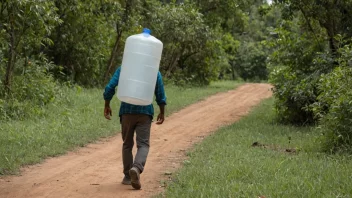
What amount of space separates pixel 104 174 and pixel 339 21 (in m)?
8.00

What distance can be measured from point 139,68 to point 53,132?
4.92 m

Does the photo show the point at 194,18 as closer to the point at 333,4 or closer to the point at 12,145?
the point at 333,4

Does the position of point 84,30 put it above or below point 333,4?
below

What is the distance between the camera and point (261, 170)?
730 cm

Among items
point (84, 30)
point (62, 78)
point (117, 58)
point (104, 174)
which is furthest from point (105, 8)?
point (104, 174)

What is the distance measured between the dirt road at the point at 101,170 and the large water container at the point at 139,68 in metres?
1.20

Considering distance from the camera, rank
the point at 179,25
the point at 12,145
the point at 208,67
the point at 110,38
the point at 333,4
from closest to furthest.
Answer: the point at 12,145
the point at 333,4
the point at 110,38
the point at 179,25
the point at 208,67

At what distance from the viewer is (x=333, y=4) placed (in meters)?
13.0

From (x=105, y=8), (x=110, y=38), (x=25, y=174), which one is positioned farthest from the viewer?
(x=110, y=38)

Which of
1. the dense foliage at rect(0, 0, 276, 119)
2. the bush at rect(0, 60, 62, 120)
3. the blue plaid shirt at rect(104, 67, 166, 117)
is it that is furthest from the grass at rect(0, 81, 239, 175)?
the blue plaid shirt at rect(104, 67, 166, 117)

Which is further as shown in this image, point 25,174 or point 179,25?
point 179,25

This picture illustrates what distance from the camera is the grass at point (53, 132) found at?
8542 millimetres

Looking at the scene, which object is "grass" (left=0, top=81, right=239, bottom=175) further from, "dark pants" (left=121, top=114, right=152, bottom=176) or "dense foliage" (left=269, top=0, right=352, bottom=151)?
"dense foliage" (left=269, top=0, right=352, bottom=151)

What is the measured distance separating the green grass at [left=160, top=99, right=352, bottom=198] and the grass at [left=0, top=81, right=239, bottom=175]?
2290mm
